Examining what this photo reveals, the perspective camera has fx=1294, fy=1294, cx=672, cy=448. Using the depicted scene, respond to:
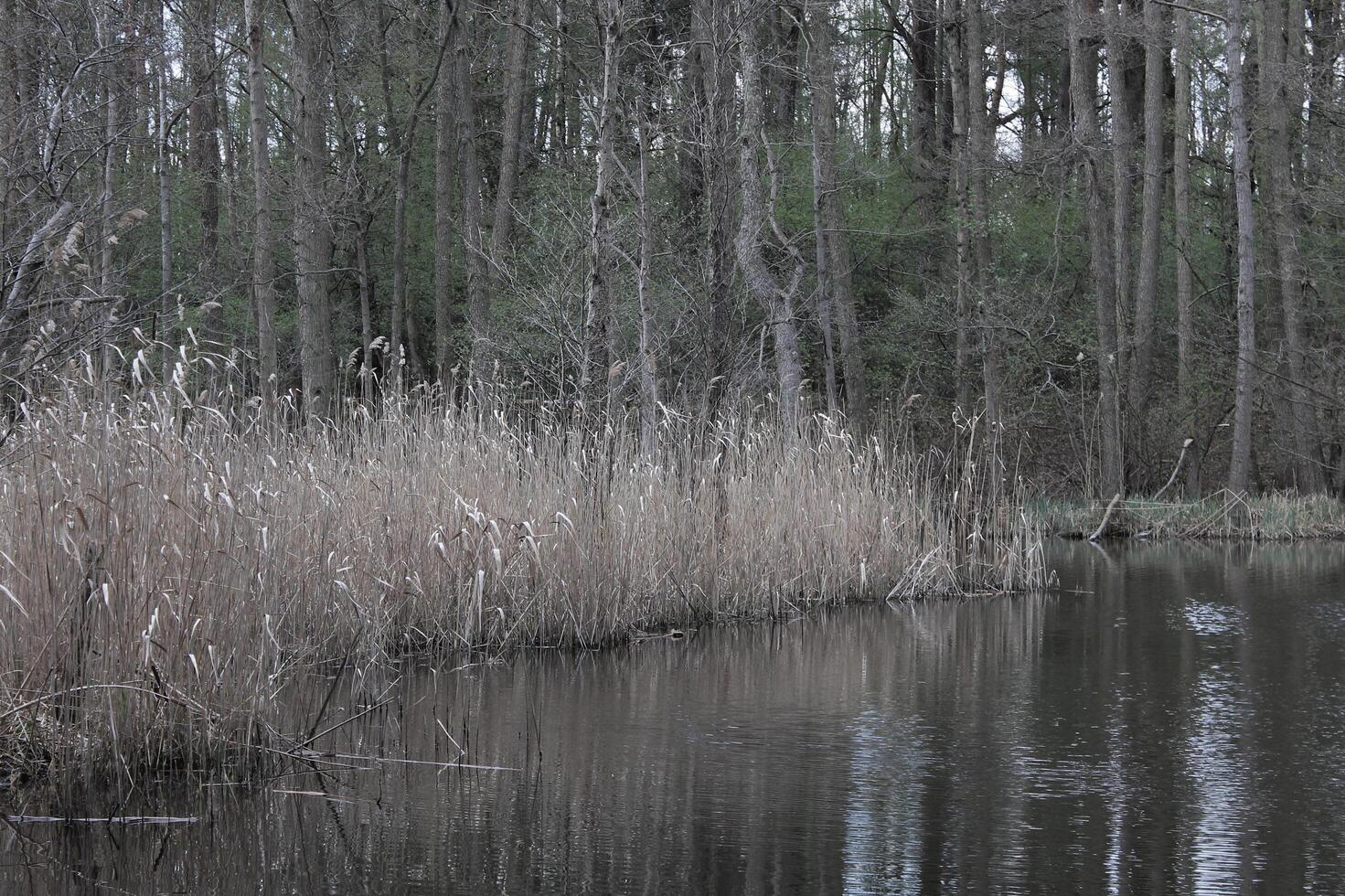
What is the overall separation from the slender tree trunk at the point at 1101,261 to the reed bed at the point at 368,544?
215 inches

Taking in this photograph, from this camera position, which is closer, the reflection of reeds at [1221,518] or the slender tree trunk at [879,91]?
the reflection of reeds at [1221,518]

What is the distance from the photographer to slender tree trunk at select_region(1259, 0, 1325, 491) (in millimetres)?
14789

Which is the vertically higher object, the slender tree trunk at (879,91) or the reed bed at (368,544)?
the slender tree trunk at (879,91)

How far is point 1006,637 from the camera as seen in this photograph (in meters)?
6.85

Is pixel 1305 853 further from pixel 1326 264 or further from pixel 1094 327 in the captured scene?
pixel 1094 327

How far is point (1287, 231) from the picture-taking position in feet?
48.8

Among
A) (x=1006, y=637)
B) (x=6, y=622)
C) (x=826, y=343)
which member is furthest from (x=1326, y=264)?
(x=6, y=622)

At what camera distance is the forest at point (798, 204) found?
39.7 ft

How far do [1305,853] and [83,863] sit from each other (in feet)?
9.90

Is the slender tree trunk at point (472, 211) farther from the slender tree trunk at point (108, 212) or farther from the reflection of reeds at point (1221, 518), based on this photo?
the reflection of reeds at point (1221, 518)

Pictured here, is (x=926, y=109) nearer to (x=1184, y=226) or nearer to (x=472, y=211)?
(x=1184, y=226)

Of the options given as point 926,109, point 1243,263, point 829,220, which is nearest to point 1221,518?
point 1243,263

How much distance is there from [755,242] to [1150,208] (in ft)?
28.4

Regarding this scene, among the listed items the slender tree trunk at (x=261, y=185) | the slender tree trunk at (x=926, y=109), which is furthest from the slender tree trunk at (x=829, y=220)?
the slender tree trunk at (x=261, y=185)
